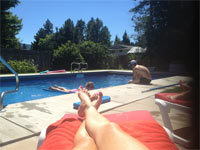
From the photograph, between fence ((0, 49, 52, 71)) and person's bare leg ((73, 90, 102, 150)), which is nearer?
person's bare leg ((73, 90, 102, 150))

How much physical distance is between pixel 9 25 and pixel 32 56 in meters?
4.38

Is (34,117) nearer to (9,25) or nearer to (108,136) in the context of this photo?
(108,136)

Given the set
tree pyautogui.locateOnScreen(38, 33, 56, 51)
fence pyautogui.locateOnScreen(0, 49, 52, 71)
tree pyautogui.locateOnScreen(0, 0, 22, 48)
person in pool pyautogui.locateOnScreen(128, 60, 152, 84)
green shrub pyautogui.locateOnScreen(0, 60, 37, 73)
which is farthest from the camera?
tree pyautogui.locateOnScreen(38, 33, 56, 51)

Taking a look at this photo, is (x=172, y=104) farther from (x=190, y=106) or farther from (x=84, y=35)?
(x=84, y=35)

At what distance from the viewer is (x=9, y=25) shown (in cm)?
Result: 1295

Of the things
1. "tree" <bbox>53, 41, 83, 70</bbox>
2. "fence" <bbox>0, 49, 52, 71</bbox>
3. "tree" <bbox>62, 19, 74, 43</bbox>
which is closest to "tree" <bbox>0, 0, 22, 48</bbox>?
"fence" <bbox>0, 49, 52, 71</bbox>

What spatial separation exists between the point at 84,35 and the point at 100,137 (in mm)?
20811

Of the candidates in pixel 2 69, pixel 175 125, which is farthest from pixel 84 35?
pixel 175 125

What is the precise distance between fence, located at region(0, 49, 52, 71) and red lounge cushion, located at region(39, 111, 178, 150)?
953cm

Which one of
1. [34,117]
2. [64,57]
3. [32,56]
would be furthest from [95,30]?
[34,117]

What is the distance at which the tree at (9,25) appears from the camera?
467 inches

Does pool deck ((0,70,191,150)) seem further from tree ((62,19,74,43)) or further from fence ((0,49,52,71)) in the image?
tree ((62,19,74,43))

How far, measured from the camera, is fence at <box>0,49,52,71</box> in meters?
9.62

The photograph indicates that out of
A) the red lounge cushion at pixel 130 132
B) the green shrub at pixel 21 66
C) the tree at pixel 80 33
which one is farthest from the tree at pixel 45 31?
the red lounge cushion at pixel 130 132
